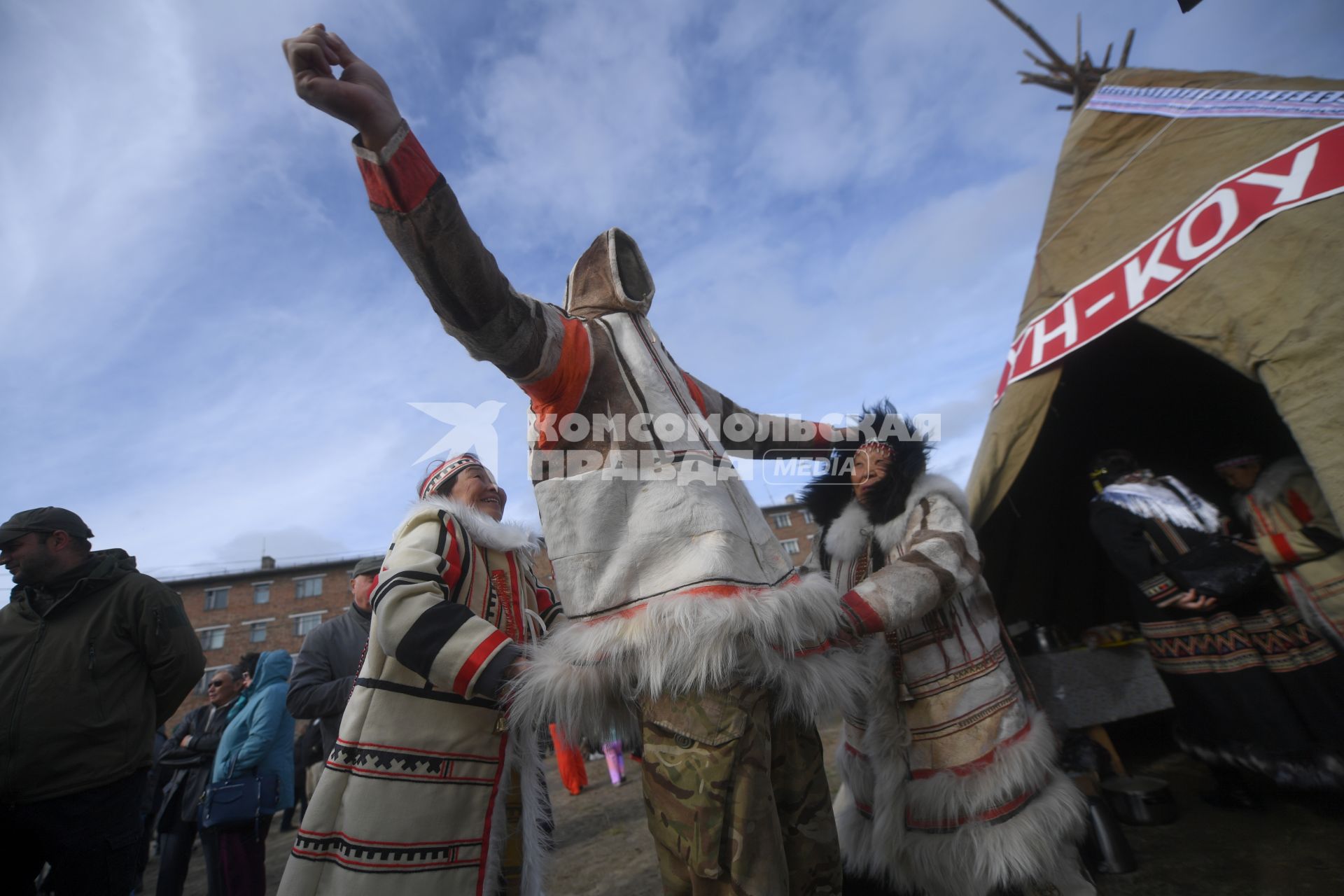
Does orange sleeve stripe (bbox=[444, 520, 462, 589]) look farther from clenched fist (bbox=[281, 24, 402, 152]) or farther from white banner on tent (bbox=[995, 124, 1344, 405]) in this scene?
white banner on tent (bbox=[995, 124, 1344, 405])

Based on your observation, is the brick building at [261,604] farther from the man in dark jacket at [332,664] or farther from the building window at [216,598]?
the man in dark jacket at [332,664]

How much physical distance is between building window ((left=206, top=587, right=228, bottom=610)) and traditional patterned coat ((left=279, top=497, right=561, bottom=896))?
38157 mm

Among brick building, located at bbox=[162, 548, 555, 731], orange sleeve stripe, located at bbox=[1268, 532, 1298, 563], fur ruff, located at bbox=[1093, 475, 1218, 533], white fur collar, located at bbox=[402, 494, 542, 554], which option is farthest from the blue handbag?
brick building, located at bbox=[162, 548, 555, 731]

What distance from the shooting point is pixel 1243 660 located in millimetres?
3100

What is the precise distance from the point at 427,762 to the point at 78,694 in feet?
6.48

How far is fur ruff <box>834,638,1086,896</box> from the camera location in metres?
1.82

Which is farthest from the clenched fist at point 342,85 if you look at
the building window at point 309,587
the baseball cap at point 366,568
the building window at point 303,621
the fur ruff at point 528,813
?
the building window at point 309,587

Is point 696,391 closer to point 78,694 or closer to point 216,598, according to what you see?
point 78,694

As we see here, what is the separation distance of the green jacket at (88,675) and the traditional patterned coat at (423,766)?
5.41 feet

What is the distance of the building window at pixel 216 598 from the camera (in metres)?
31.3

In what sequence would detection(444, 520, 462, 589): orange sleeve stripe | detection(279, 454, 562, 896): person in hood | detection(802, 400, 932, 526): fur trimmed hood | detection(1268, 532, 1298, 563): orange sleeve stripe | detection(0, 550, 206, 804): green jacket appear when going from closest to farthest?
detection(279, 454, 562, 896): person in hood → detection(444, 520, 462, 589): orange sleeve stripe → detection(0, 550, 206, 804): green jacket → detection(802, 400, 932, 526): fur trimmed hood → detection(1268, 532, 1298, 563): orange sleeve stripe

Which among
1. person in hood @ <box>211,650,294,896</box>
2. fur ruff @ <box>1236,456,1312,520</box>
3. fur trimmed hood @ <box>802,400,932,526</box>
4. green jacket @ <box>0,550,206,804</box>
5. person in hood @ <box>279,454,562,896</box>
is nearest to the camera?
person in hood @ <box>279,454,562,896</box>

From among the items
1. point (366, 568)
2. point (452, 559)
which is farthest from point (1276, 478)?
point (366, 568)

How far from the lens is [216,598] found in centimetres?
3158
